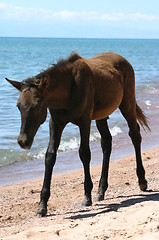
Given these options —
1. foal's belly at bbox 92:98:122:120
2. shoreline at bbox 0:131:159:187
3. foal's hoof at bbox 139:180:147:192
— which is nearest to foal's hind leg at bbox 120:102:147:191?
foal's hoof at bbox 139:180:147:192

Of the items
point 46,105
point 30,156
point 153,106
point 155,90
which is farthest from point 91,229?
point 155,90

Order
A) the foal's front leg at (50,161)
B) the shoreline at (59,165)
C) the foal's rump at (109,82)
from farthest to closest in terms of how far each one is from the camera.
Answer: the shoreline at (59,165)
the foal's rump at (109,82)
the foal's front leg at (50,161)

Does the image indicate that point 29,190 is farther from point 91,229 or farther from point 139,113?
point 91,229

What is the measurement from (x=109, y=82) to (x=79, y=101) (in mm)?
870

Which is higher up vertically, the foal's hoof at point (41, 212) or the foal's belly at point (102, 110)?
the foal's belly at point (102, 110)

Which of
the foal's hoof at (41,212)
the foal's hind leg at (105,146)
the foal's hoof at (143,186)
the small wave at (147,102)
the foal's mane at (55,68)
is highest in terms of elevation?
the foal's mane at (55,68)

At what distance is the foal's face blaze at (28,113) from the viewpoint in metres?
6.45

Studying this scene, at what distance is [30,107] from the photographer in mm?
6461

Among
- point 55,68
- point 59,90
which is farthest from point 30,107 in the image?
point 55,68

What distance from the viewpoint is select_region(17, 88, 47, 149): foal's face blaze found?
254 inches

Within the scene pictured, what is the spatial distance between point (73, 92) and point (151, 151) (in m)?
5.13

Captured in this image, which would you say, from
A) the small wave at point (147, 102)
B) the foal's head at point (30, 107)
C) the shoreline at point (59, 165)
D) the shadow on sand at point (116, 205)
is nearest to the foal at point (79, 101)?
the foal's head at point (30, 107)

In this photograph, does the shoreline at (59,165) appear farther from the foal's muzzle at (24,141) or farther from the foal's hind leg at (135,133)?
the foal's muzzle at (24,141)

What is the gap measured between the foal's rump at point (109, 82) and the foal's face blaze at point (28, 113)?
1.27m
